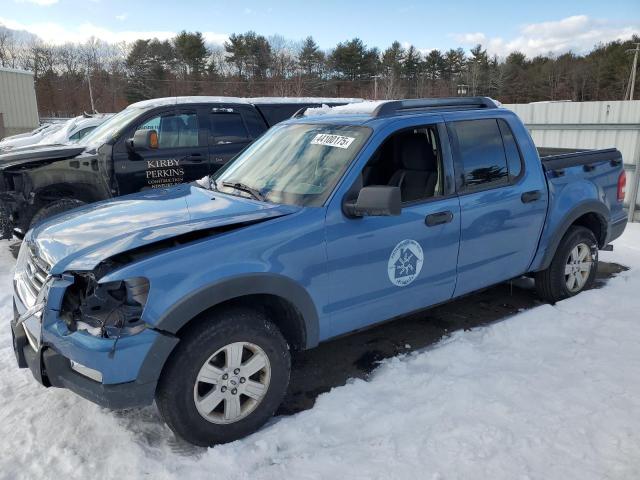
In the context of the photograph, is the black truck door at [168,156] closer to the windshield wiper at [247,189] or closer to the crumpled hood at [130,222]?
the crumpled hood at [130,222]

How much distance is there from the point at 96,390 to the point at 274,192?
5.25ft

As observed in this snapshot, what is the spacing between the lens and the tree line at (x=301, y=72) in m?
61.2

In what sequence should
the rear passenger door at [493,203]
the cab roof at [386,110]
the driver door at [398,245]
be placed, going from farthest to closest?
1. the rear passenger door at [493,203]
2. the cab roof at [386,110]
3. the driver door at [398,245]

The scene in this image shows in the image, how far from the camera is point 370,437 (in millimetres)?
2861

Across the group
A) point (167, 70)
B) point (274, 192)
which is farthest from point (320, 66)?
point (274, 192)

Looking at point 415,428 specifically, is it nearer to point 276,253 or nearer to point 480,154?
point 276,253

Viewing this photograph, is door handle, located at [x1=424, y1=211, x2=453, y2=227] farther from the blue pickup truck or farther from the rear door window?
the rear door window

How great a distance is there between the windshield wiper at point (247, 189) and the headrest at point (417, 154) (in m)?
1.25

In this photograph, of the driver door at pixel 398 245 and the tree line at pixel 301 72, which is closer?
the driver door at pixel 398 245

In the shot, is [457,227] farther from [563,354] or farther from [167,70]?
[167,70]

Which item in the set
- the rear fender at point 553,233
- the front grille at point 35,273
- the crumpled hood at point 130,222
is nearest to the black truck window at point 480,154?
the rear fender at point 553,233

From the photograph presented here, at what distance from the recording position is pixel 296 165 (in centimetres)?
354

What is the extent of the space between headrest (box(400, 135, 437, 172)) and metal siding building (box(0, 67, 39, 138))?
30648mm

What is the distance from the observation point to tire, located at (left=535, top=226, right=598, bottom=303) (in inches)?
184
